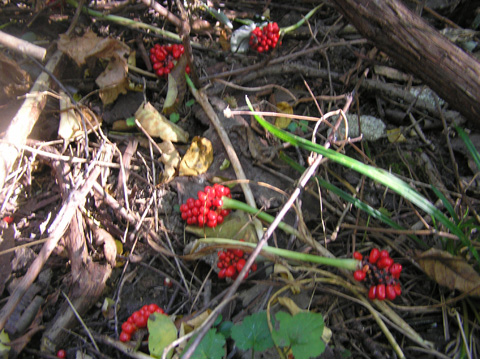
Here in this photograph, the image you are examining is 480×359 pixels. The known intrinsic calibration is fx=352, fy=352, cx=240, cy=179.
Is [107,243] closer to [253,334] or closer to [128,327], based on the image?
[128,327]

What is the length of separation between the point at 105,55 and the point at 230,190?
1358mm

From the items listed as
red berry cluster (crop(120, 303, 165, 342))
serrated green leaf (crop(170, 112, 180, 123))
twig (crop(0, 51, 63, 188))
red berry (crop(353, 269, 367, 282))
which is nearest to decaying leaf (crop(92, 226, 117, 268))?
red berry cluster (crop(120, 303, 165, 342))

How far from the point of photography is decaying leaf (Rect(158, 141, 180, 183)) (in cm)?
226

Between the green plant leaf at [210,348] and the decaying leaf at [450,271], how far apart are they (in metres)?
1.06

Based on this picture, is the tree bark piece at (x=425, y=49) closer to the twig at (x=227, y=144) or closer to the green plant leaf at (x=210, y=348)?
the twig at (x=227, y=144)

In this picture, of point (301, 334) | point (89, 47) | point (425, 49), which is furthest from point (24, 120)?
point (425, 49)

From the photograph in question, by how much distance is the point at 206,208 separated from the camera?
2.00 m

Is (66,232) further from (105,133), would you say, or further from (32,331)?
(105,133)

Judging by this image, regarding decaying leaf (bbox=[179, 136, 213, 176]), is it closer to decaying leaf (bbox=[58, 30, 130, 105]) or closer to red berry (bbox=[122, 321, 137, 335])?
decaying leaf (bbox=[58, 30, 130, 105])

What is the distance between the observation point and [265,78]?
2609mm

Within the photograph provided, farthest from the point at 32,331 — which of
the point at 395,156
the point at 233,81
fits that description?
the point at 395,156

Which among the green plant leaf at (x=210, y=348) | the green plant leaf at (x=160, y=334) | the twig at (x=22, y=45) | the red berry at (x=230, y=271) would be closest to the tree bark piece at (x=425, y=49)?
the red berry at (x=230, y=271)

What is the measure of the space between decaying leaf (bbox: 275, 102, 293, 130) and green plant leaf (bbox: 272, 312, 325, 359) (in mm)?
1314

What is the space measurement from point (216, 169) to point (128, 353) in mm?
1152
